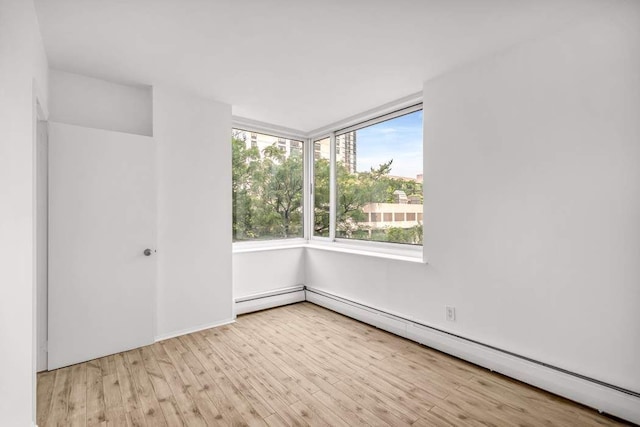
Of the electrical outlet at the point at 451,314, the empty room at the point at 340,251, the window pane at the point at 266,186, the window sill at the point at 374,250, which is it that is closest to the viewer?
the empty room at the point at 340,251

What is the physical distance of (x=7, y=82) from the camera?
1.45m

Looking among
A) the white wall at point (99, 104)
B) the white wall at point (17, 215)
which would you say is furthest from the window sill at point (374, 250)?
the white wall at point (17, 215)

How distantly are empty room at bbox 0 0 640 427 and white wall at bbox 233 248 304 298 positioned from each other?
50 millimetres

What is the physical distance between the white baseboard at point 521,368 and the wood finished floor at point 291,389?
7 cm

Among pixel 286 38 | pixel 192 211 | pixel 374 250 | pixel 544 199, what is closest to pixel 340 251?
pixel 374 250

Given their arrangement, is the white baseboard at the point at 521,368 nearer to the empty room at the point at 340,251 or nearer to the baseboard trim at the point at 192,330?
the empty room at the point at 340,251

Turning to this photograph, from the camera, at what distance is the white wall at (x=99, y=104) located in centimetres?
270

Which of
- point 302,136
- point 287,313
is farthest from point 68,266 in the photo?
point 302,136

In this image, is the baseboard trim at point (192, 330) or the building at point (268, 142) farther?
the building at point (268, 142)

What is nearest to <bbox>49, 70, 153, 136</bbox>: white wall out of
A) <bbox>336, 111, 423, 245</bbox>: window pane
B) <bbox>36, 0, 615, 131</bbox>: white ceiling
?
<bbox>36, 0, 615, 131</bbox>: white ceiling

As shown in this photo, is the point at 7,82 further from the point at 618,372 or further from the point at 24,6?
the point at 618,372

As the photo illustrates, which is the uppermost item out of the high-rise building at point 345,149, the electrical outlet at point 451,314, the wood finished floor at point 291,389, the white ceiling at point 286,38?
the white ceiling at point 286,38

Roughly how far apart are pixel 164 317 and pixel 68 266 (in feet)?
3.14

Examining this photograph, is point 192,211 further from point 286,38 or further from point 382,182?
point 382,182
